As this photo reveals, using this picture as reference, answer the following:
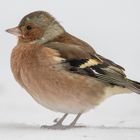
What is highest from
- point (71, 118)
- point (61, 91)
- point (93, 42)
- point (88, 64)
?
point (88, 64)

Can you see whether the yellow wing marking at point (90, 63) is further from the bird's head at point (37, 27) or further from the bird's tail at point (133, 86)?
the bird's head at point (37, 27)

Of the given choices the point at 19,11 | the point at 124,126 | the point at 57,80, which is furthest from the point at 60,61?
the point at 19,11

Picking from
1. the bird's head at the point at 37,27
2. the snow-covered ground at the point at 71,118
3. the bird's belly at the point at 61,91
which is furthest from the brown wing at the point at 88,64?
the snow-covered ground at the point at 71,118

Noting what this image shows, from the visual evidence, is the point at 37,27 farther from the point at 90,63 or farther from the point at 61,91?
the point at 61,91

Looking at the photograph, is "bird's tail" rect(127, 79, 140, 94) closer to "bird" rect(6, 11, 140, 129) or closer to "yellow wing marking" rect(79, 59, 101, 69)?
"bird" rect(6, 11, 140, 129)

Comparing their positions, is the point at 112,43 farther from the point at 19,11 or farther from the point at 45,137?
the point at 45,137

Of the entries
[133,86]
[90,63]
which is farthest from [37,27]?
[133,86]
